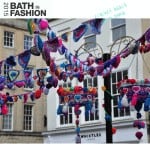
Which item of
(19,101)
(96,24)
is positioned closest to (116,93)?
(96,24)

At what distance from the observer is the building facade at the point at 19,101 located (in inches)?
166

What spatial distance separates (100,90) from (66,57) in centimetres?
45

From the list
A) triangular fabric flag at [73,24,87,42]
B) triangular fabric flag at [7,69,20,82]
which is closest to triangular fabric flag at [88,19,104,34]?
triangular fabric flag at [73,24,87,42]

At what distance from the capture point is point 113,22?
13.7 feet

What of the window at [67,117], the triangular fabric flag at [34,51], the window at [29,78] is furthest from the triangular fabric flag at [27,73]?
the window at [67,117]

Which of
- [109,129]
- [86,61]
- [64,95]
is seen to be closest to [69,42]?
[86,61]

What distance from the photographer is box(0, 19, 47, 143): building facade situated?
13.8ft

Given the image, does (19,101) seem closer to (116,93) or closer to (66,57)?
(66,57)

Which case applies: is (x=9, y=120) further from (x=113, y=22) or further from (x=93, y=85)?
(x=113, y=22)

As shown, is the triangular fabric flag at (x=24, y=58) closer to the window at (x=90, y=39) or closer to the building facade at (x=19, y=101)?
the building facade at (x=19, y=101)

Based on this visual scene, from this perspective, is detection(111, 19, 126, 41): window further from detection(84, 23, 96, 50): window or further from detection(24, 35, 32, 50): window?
detection(24, 35, 32, 50): window

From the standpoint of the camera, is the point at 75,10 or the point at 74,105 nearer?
the point at 75,10
